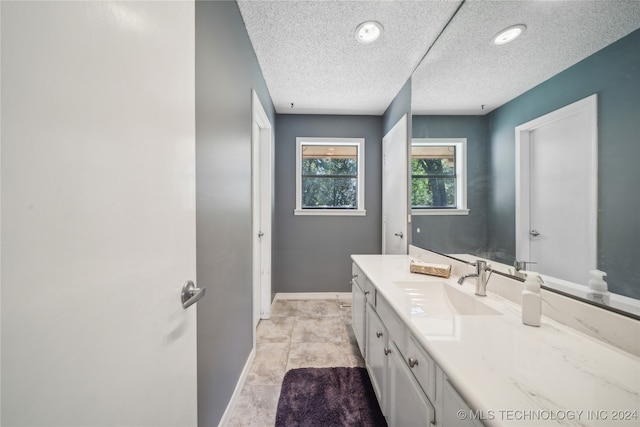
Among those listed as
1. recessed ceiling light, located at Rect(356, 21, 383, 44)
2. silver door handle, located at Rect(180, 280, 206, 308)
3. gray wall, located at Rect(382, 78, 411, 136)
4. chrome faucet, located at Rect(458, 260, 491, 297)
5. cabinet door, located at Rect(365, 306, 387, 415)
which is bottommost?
cabinet door, located at Rect(365, 306, 387, 415)

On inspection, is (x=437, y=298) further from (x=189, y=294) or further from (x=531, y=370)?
(x=189, y=294)

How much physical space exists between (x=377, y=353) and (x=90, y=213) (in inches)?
58.2

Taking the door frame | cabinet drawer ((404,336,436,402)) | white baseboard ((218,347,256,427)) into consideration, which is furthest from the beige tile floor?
the door frame

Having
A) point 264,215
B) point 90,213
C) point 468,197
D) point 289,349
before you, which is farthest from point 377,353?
point 264,215

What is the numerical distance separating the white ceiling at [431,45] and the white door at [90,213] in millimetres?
1310

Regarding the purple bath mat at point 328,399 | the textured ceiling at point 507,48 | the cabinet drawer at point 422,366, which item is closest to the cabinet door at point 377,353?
the purple bath mat at point 328,399

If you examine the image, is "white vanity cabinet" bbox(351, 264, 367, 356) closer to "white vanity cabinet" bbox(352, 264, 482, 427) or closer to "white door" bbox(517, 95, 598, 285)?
"white vanity cabinet" bbox(352, 264, 482, 427)

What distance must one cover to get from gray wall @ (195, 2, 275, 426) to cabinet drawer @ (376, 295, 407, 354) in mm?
871

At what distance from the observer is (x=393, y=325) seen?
1.11m

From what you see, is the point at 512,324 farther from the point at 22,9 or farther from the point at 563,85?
the point at 22,9

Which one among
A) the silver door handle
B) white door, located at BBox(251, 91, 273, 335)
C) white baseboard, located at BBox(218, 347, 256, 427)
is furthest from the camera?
white door, located at BBox(251, 91, 273, 335)

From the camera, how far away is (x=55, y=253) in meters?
0.34

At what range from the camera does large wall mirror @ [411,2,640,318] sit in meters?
0.75

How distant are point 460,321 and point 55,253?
112 centimetres
